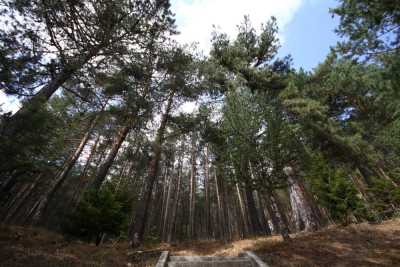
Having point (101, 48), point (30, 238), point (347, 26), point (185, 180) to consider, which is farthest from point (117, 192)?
point (185, 180)

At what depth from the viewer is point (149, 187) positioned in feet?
38.2

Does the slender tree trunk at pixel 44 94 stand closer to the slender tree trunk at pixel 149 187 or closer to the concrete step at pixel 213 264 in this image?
the concrete step at pixel 213 264

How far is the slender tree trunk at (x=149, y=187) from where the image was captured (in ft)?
34.4

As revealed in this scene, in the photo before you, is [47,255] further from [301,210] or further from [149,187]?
[301,210]

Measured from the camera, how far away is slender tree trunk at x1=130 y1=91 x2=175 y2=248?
10470mm

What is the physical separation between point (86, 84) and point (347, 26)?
9.82 meters

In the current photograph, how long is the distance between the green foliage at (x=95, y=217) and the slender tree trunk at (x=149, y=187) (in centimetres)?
146

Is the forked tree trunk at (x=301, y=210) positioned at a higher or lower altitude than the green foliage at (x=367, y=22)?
lower

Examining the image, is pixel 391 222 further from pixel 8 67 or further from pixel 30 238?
pixel 8 67

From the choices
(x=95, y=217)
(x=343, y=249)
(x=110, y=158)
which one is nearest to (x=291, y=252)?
(x=343, y=249)

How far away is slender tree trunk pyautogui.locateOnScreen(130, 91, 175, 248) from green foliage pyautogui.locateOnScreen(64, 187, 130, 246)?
146 cm

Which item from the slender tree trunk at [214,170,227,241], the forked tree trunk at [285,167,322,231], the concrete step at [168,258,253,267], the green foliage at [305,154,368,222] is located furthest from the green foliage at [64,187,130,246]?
the slender tree trunk at [214,170,227,241]

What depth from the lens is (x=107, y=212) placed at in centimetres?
884

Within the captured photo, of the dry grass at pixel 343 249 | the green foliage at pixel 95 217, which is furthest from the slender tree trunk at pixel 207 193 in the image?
the dry grass at pixel 343 249
